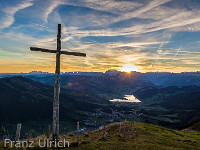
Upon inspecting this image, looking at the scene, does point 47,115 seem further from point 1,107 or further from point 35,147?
point 35,147

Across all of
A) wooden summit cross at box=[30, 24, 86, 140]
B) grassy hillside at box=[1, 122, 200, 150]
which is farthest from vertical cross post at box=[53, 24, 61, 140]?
grassy hillside at box=[1, 122, 200, 150]

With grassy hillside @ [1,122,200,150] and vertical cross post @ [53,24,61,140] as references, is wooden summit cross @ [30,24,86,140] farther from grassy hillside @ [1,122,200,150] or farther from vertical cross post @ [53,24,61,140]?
grassy hillside @ [1,122,200,150]

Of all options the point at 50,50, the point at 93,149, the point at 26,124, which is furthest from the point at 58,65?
the point at 26,124

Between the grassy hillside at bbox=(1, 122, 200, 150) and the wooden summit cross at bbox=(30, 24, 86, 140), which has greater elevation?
the wooden summit cross at bbox=(30, 24, 86, 140)

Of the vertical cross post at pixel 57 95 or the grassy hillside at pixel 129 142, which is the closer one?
the vertical cross post at pixel 57 95

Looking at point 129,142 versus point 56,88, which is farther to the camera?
point 129,142

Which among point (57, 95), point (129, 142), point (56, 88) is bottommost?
point (129, 142)

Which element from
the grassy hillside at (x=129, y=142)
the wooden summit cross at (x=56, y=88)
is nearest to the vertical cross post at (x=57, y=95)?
the wooden summit cross at (x=56, y=88)

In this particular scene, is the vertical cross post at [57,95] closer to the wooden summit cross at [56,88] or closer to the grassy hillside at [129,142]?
the wooden summit cross at [56,88]

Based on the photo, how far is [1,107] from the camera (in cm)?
18750

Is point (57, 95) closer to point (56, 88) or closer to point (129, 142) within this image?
point (56, 88)

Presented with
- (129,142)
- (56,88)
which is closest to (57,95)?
(56,88)

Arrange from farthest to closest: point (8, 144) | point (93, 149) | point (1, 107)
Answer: point (1, 107), point (93, 149), point (8, 144)

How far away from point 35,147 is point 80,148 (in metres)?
4.12
